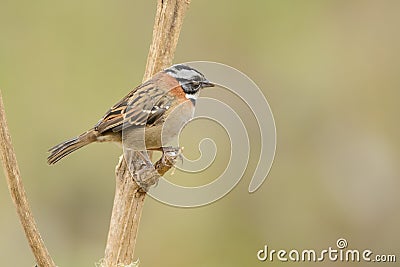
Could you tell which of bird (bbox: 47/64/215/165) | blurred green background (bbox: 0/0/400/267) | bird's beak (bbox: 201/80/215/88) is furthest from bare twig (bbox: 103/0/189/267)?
blurred green background (bbox: 0/0/400/267)

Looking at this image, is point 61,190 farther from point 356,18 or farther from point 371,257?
point 356,18

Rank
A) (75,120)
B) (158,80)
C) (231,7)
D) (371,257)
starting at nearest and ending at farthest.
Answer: (158,80) < (371,257) < (75,120) < (231,7)

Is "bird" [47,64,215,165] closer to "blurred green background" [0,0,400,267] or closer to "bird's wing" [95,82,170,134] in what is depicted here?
"bird's wing" [95,82,170,134]

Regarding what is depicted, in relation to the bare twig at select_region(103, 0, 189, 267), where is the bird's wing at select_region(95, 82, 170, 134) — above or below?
above

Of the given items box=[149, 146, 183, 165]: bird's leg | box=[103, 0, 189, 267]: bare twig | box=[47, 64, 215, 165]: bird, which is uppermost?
box=[47, 64, 215, 165]: bird

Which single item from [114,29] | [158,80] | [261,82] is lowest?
[158,80]

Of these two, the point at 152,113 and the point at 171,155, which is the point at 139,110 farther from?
the point at 171,155

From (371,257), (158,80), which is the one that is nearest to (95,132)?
(158,80)
